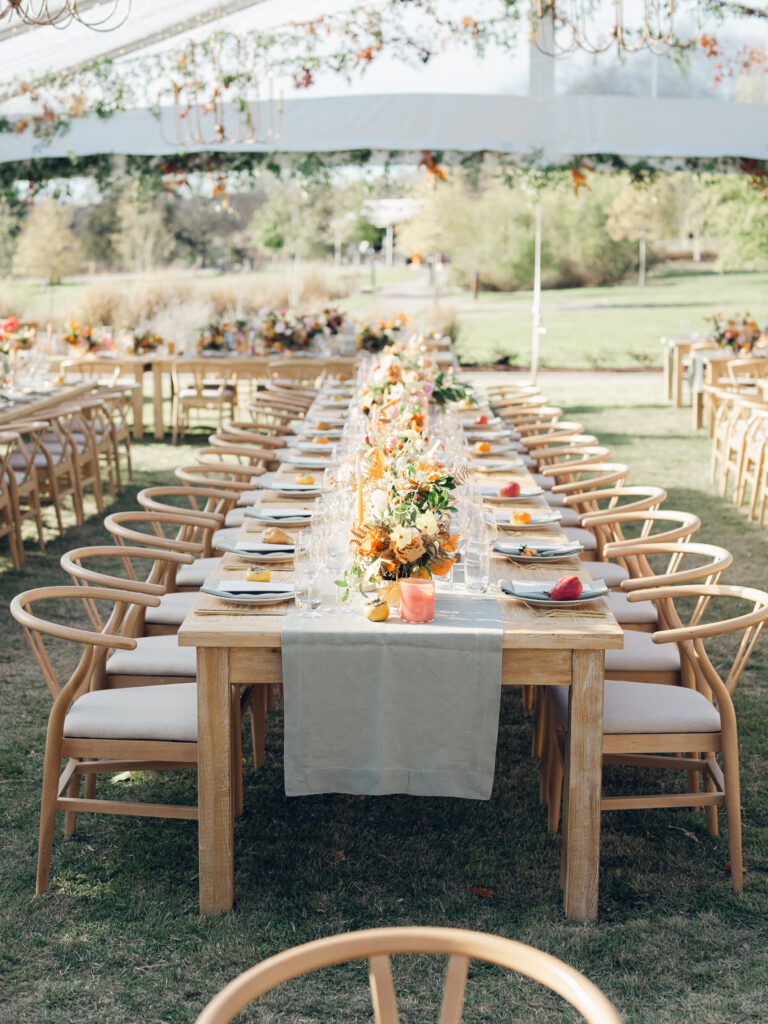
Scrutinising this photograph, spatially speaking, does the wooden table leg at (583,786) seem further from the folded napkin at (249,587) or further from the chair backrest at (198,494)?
the chair backrest at (198,494)

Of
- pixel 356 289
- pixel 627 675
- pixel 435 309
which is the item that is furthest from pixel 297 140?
pixel 356 289

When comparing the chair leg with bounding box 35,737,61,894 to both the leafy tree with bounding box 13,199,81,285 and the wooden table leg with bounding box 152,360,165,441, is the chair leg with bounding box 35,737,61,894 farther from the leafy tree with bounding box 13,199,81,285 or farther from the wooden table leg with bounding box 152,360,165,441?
the leafy tree with bounding box 13,199,81,285

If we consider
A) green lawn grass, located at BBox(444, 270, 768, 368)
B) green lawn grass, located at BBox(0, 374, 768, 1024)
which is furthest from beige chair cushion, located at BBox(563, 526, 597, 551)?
green lawn grass, located at BBox(444, 270, 768, 368)

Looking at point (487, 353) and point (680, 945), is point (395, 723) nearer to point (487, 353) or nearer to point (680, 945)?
point (680, 945)

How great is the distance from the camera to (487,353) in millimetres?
19531

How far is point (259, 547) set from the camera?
3.74 metres

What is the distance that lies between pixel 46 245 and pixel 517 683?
19.4m

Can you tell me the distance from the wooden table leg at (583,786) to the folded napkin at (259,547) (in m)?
1.18

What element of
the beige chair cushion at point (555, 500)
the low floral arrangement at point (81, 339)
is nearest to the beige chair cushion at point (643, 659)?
the beige chair cushion at point (555, 500)

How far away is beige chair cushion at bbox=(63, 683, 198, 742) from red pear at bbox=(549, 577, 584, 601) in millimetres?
1024

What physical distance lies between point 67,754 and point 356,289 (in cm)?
1797

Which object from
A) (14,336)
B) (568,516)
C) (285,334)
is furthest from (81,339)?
(568,516)

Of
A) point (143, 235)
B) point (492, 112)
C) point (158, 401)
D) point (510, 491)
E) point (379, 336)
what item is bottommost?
point (158, 401)

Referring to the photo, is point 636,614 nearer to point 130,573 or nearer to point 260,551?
point 260,551
